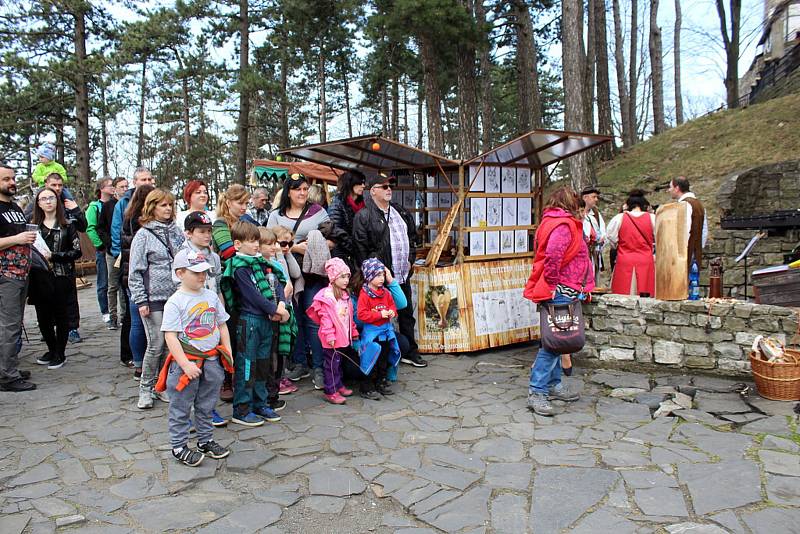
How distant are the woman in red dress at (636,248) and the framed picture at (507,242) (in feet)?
4.23

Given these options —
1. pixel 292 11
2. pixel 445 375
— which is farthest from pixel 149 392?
pixel 292 11

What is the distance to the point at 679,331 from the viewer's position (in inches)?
227

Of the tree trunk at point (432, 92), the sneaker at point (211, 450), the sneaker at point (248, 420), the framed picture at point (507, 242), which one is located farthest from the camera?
the tree trunk at point (432, 92)

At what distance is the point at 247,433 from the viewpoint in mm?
4469

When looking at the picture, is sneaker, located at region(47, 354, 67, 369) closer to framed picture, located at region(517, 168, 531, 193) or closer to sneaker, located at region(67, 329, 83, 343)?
sneaker, located at region(67, 329, 83, 343)

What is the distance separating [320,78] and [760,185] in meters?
19.4

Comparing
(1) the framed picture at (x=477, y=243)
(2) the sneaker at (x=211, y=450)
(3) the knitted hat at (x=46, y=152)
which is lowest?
(2) the sneaker at (x=211, y=450)

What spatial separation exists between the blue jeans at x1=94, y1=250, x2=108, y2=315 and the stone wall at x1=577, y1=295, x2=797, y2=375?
247 inches

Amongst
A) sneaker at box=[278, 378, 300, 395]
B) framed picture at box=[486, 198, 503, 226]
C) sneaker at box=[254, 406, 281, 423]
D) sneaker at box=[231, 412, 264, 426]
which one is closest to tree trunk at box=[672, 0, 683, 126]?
framed picture at box=[486, 198, 503, 226]

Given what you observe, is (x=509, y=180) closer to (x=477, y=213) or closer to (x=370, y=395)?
(x=477, y=213)

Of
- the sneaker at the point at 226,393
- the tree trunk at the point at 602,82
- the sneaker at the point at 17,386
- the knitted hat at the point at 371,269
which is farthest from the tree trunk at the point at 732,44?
the sneaker at the point at 17,386

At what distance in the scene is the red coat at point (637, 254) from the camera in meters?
6.80

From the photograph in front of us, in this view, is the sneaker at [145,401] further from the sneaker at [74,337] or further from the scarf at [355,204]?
the sneaker at [74,337]

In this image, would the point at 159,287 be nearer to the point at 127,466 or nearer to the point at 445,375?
the point at 127,466
